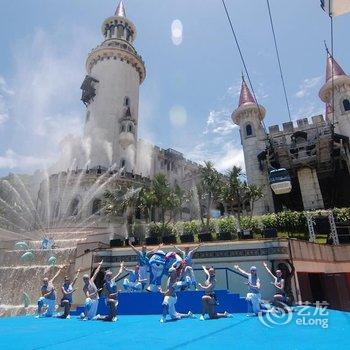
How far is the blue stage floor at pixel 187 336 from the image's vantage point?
6.23 metres

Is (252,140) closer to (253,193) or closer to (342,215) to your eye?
(253,193)

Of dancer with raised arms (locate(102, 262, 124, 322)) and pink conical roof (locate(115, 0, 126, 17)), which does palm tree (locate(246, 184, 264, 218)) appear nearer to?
dancer with raised arms (locate(102, 262, 124, 322))

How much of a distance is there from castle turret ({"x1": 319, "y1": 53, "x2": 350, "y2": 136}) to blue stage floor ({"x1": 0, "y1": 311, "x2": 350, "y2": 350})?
32.4 m

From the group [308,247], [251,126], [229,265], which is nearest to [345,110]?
[251,126]

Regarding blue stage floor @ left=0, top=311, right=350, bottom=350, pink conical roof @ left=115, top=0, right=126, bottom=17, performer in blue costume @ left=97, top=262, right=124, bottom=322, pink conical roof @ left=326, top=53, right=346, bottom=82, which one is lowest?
blue stage floor @ left=0, top=311, right=350, bottom=350

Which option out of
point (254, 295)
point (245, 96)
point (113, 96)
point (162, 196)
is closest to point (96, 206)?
point (162, 196)

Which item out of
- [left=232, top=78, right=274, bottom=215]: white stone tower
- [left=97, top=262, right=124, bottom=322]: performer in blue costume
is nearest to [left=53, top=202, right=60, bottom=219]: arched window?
[left=232, top=78, right=274, bottom=215]: white stone tower

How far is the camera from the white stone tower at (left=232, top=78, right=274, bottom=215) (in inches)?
1431

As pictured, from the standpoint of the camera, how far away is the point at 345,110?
3609 centimetres

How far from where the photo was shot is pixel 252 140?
131 feet

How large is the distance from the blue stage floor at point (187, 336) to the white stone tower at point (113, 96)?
3587 cm

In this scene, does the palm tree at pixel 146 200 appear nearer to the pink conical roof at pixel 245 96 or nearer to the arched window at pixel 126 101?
the pink conical roof at pixel 245 96

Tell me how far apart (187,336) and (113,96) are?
45099mm

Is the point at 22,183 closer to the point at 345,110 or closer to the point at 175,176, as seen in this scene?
the point at 175,176
